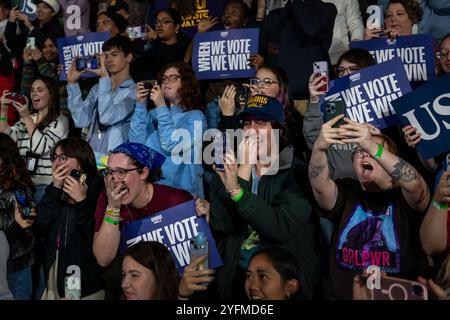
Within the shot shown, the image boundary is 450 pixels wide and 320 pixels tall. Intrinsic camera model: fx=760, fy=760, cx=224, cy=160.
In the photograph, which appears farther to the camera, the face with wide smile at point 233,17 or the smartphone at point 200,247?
the face with wide smile at point 233,17

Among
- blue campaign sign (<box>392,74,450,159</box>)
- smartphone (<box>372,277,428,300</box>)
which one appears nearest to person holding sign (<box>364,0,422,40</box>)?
blue campaign sign (<box>392,74,450,159</box>)

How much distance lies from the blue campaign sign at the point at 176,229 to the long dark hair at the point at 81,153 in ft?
2.47

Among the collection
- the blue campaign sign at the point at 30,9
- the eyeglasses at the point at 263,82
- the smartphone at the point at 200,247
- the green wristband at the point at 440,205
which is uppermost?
the blue campaign sign at the point at 30,9

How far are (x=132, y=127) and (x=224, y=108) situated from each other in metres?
0.91

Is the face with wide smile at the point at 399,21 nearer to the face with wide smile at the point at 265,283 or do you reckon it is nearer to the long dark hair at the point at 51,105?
the long dark hair at the point at 51,105

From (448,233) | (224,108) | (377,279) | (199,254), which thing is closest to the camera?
(377,279)

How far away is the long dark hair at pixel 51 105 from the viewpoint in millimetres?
7232

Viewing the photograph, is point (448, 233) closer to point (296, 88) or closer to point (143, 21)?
point (296, 88)

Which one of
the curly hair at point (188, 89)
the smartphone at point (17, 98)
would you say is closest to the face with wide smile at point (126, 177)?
the curly hair at point (188, 89)

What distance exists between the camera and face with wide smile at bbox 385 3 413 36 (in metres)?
6.76

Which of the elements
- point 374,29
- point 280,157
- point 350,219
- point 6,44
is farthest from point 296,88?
point 6,44

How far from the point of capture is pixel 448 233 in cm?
429

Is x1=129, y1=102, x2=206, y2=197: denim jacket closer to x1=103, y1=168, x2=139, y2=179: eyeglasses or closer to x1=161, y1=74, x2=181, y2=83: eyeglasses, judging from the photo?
x1=161, y1=74, x2=181, y2=83: eyeglasses

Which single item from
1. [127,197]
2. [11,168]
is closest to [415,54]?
[127,197]
